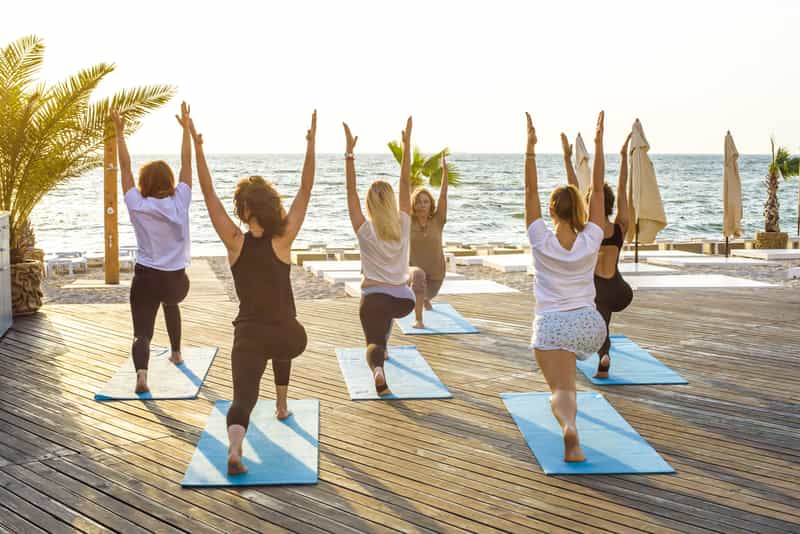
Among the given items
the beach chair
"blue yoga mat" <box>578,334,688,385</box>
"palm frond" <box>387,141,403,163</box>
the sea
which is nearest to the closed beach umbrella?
"palm frond" <box>387,141,403,163</box>

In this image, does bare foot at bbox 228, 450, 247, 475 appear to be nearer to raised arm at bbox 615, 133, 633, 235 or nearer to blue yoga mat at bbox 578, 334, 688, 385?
blue yoga mat at bbox 578, 334, 688, 385

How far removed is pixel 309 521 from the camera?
11.1 feet

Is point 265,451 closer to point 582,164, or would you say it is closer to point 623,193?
point 623,193

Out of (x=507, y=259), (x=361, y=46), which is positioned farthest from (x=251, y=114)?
(x=507, y=259)

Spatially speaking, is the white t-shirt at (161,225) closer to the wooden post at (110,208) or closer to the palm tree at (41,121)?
the palm tree at (41,121)

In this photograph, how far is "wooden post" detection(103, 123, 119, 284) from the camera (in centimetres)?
1177

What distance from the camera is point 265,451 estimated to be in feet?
13.7

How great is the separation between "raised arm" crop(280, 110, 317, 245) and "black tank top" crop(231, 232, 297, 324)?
0.34 feet

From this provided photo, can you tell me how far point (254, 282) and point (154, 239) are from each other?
171 cm

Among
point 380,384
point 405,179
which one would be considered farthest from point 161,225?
point 380,384

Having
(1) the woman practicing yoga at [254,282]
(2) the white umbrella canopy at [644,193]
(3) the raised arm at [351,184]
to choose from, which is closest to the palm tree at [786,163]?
(2) the white umbrella canopy at [644,193]

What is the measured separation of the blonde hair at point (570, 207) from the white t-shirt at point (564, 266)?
48 millimetres

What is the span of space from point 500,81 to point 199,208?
26216 mm

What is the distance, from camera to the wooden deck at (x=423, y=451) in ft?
11.2
